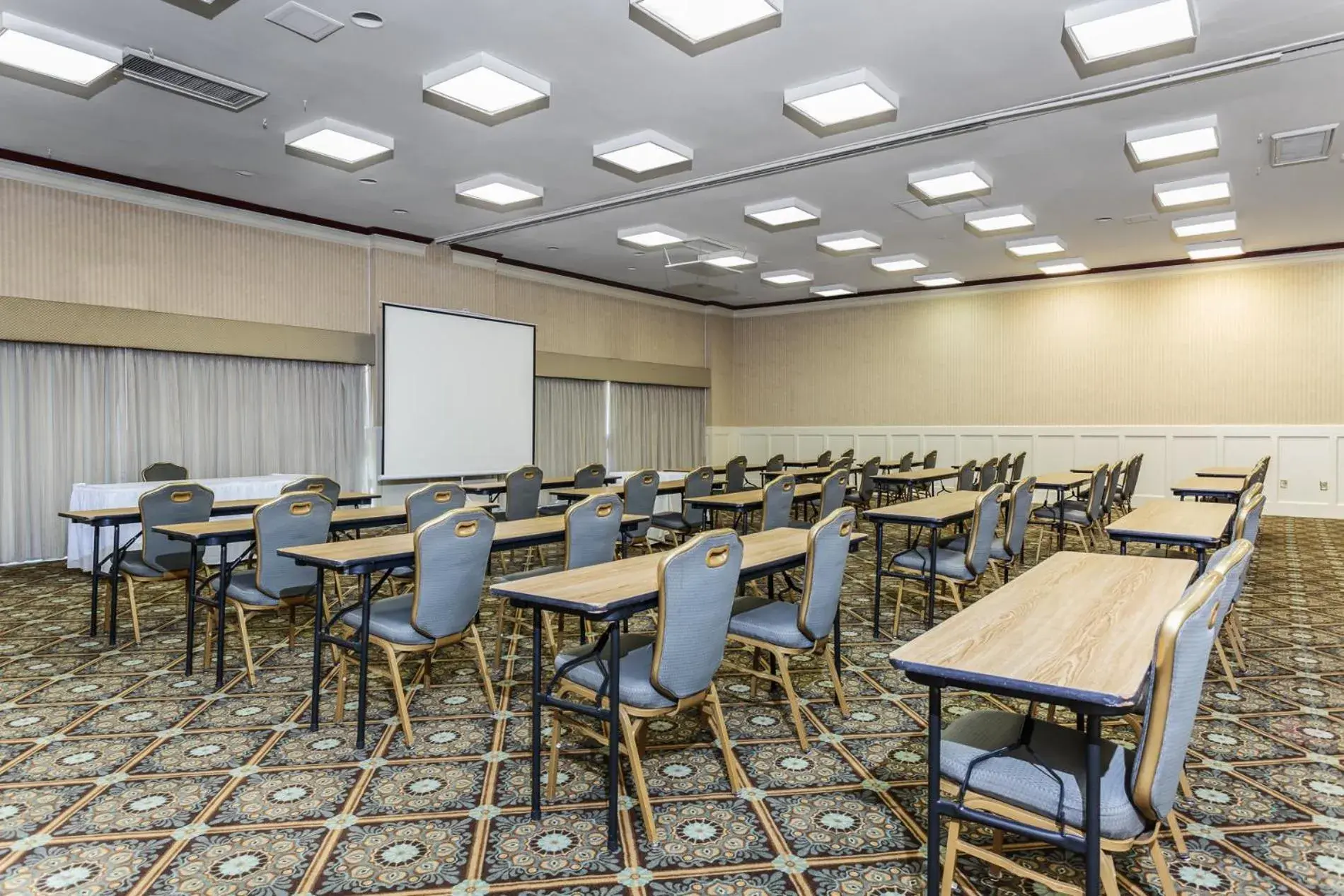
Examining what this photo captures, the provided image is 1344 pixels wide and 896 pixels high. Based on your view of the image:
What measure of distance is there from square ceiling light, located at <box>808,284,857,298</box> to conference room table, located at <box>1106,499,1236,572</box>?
8.80 meters

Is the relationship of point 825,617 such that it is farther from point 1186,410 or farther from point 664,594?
point 1186,410

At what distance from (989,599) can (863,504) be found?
762 cm

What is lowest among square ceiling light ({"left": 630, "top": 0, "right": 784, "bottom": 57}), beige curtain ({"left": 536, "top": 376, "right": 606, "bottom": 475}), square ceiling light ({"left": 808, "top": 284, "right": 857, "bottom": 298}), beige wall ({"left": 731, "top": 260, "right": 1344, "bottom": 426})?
beige curtain ({"left": 536, "top": 376, "right": 606, "bottom": 475})

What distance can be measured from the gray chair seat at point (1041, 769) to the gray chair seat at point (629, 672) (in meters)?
0.93

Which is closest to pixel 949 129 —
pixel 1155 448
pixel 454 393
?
pixel 454 393

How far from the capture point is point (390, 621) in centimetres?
346

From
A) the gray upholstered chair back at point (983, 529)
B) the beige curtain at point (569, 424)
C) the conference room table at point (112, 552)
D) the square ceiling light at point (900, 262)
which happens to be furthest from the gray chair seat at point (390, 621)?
the square ceiling light at point (900, 262)

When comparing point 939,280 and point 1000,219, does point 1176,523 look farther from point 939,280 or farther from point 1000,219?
point 939,280

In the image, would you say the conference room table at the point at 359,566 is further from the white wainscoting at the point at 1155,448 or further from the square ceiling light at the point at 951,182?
the white wainscoting at the point at 1155,448

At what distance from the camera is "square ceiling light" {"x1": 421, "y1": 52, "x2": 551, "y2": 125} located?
17.0 ft

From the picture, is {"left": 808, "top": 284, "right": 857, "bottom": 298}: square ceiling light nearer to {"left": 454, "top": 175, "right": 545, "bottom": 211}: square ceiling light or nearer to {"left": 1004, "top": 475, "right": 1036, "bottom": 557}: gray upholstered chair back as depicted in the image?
{"left": 454, "top": 175, "right": 545, "bottom": 211}: square ceiling light

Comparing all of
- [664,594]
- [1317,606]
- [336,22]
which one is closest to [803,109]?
[336,22]

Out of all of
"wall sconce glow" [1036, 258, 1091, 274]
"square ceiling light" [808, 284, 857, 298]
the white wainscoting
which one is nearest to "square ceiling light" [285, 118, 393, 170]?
"square ceiling light" [808, 284, 857, 298]

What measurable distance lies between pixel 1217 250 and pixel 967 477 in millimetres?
5451
